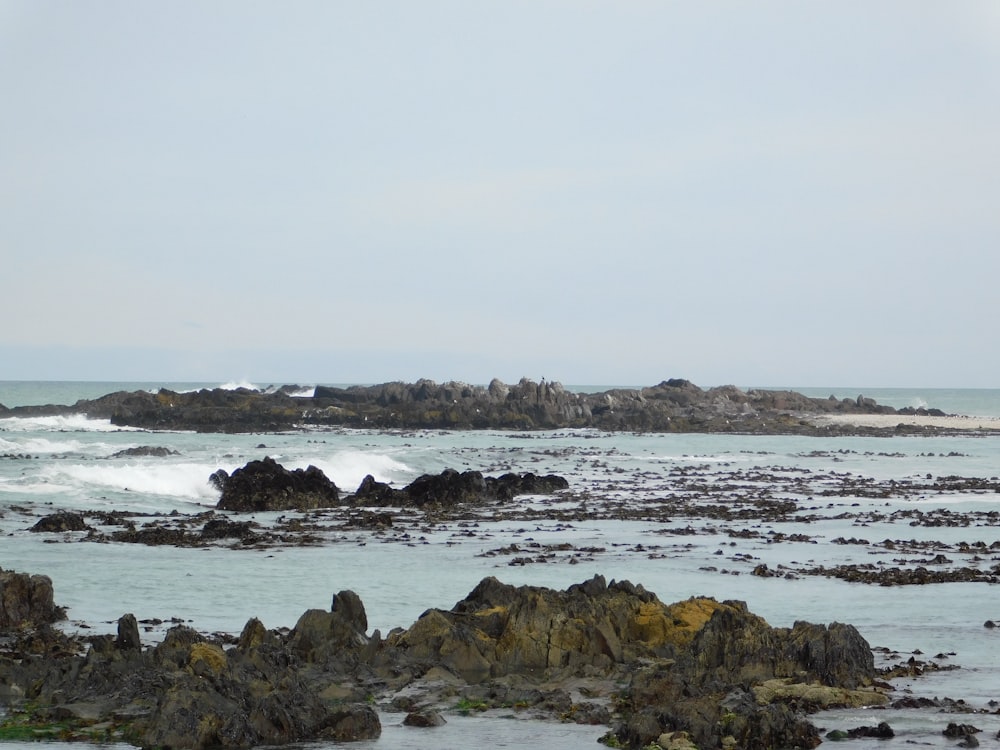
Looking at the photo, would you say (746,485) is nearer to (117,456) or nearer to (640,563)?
(640,563)

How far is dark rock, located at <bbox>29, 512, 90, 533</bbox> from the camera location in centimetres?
2500

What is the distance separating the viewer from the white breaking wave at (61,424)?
2652 inches

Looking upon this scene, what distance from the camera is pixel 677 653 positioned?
1291cm

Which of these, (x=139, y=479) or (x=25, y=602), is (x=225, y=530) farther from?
(x=139, y=479)

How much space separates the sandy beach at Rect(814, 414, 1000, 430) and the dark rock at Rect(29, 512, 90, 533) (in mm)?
62995

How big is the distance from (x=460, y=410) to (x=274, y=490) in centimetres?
4527

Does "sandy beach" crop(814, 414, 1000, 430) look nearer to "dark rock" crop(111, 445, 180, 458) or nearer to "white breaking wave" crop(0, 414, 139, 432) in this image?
"white breaking wave" crop(0, 414, 139, 432)

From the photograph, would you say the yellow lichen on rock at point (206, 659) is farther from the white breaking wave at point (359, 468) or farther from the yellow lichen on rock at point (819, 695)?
the white breaking wave at point (359, 468)

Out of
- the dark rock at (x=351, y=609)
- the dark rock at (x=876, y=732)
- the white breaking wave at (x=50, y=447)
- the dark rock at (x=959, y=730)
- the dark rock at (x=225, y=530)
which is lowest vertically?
the dark rock at (x=225, y=530)

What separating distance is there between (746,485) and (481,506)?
34.7ft

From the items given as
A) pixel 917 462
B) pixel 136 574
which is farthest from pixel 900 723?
pixel 917 462

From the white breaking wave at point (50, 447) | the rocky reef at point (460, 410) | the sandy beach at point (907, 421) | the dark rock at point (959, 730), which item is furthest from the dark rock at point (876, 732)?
the sandy beach at point (907, 421)

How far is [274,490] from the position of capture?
32188mm

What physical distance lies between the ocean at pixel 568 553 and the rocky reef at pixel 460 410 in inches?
848
